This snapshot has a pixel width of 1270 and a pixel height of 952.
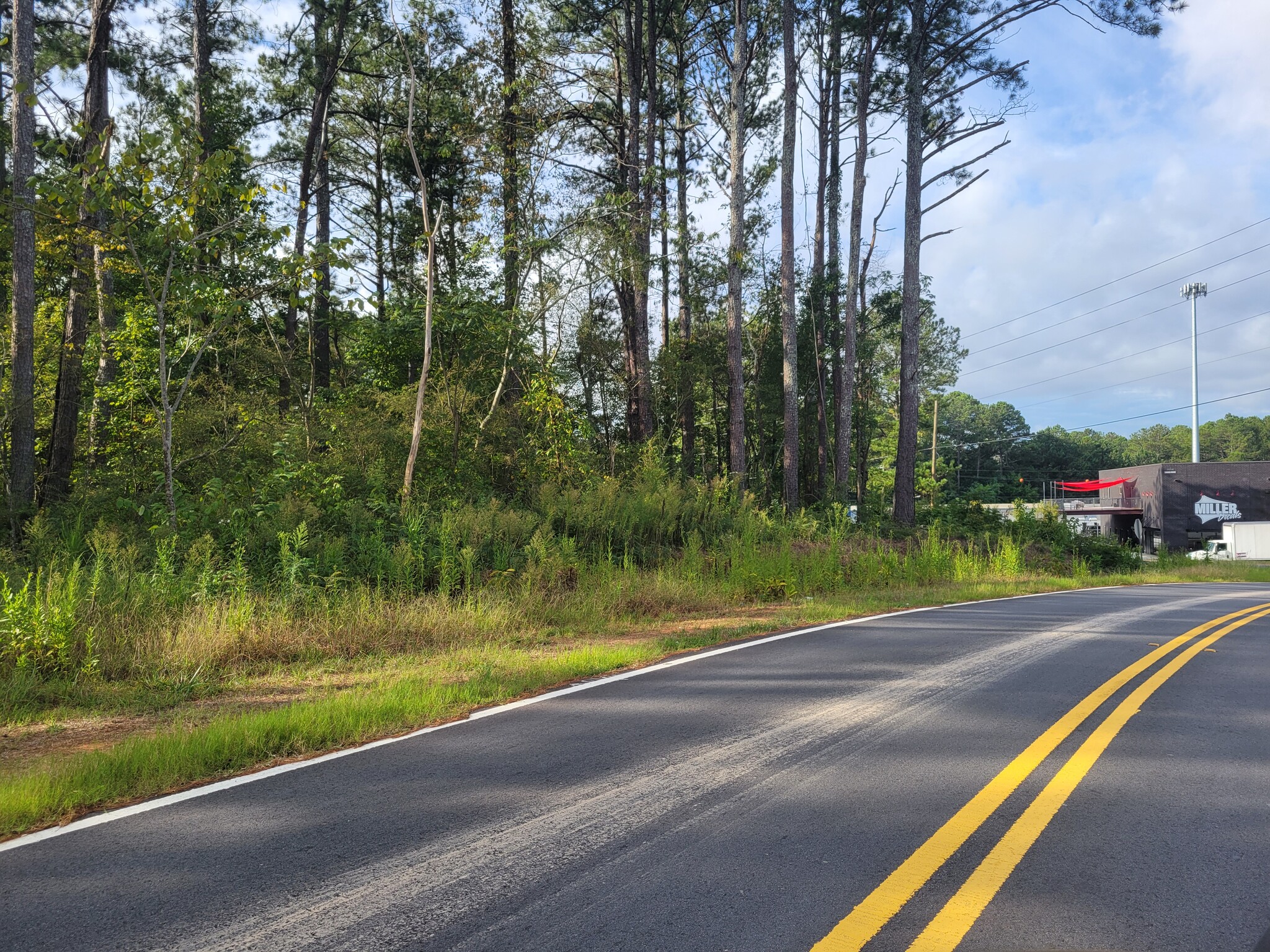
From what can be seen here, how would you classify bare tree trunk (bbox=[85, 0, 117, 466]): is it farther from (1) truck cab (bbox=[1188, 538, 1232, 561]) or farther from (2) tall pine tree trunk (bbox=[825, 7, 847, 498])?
(1) truck cab (bbox=[1188, 538, 1232, 561])

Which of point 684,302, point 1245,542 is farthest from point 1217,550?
point 684,302

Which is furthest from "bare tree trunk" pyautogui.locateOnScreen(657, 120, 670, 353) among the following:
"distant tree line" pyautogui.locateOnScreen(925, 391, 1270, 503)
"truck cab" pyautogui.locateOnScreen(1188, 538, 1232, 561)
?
"distant tree line" pyautogui.locateOnScreen(925, 391, 1270, 503)

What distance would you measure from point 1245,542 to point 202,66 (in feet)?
168

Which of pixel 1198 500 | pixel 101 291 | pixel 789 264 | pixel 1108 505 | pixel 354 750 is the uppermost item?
pixel 789 264

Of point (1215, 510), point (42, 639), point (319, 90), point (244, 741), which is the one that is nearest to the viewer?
point (244, 741)

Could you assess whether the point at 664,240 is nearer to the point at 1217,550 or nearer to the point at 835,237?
the point at 835,237

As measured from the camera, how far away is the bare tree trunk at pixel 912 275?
2270 cm

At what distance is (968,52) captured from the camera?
24469 mm

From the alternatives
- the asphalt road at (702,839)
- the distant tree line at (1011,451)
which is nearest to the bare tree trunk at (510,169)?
the asphalt road at (702,839)

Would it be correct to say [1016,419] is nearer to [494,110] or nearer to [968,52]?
[968,52]

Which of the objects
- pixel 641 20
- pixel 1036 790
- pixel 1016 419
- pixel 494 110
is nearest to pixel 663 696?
pixel 1036 790

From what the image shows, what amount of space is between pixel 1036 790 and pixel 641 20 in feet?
75.1

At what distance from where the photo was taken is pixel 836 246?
111 ft

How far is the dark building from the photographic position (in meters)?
48.3
